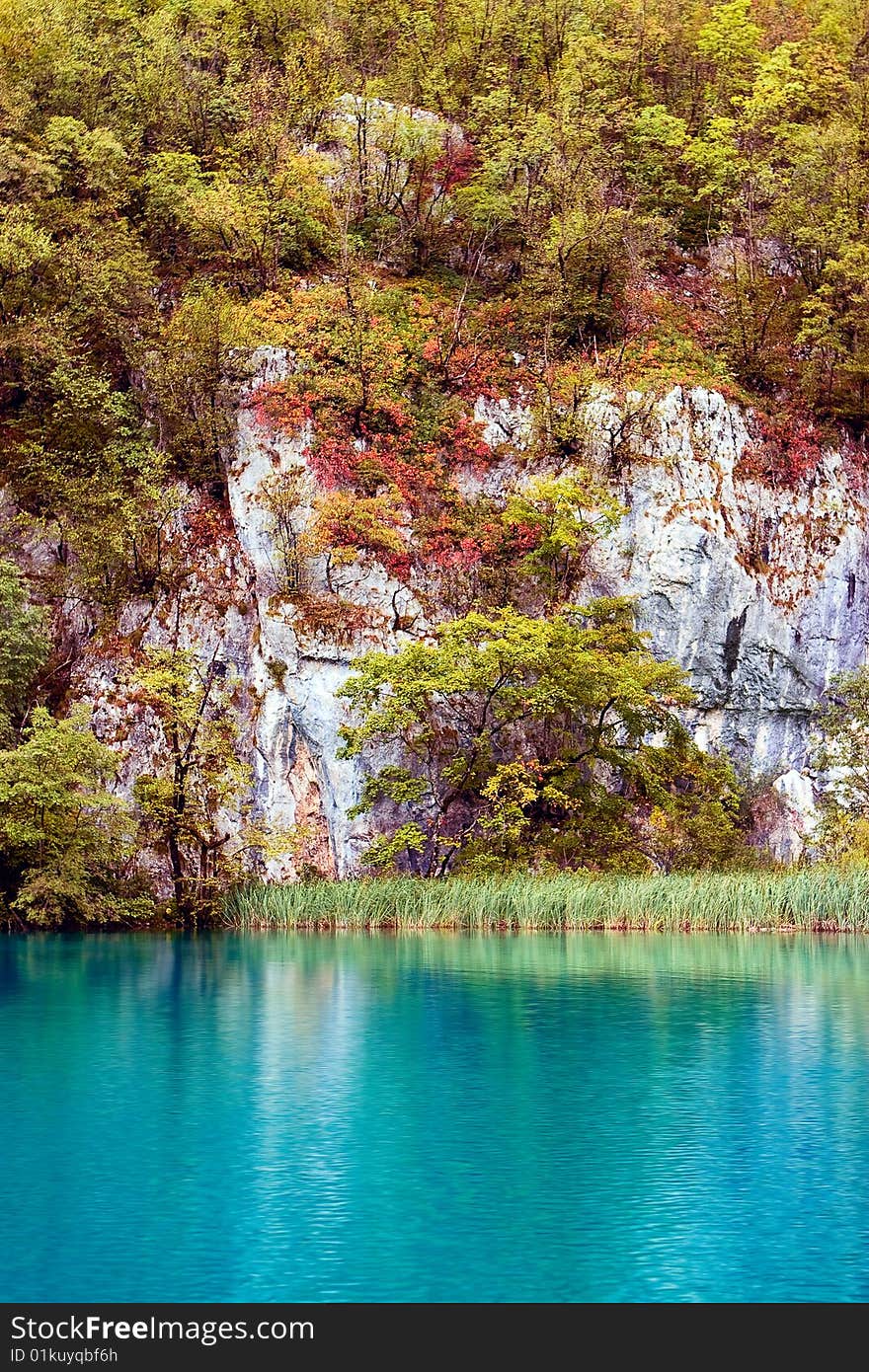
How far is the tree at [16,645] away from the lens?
103 feet

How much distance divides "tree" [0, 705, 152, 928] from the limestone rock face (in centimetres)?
344

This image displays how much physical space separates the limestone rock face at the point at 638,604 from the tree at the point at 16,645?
192 cm

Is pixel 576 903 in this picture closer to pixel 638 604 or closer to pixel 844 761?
pixel 844 761

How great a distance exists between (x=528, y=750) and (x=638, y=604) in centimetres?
510

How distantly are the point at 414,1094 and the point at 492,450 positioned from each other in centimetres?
2678

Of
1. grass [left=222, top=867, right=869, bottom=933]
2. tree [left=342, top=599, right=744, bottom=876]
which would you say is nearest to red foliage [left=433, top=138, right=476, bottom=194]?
tree [left=342, top=599, right=744, bottom=876]

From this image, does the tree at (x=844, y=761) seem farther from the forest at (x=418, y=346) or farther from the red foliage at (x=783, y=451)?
the red foliage at (x=783, y=451)

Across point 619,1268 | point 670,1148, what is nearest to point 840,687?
point 670,1148

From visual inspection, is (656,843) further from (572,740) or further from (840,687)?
(840,687)

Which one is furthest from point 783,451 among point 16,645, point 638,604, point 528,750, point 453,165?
point 16,645

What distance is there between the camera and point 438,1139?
420 inches

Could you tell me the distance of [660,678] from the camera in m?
32.8

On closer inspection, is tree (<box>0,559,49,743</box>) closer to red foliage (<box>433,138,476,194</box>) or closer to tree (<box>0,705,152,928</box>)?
tree (<box>0,705,152,928</box>)

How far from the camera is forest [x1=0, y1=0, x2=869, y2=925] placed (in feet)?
104
